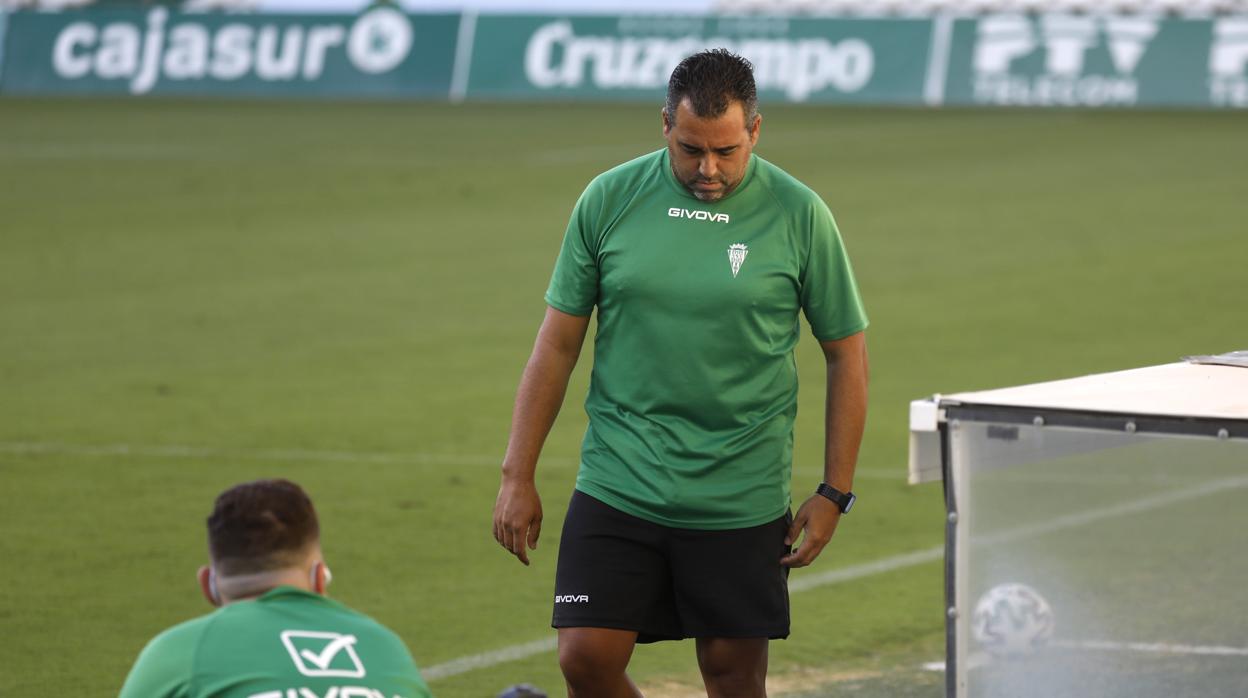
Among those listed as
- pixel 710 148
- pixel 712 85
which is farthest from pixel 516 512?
pixel 712 85

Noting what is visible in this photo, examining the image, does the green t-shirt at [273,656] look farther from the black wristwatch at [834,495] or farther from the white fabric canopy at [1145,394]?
the white fabric canopy at [1145,394]

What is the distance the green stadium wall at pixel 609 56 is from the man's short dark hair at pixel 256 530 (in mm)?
28905

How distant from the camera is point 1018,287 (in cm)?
1673

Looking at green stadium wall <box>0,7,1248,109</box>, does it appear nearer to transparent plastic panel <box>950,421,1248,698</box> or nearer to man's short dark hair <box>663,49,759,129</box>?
transparent plastic panel <box>950,421,1248,698</box>

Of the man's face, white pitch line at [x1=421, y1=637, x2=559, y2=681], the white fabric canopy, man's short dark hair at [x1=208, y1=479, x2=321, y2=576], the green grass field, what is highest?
the man's face

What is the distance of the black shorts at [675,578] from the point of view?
5285 mm

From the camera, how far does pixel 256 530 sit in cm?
371

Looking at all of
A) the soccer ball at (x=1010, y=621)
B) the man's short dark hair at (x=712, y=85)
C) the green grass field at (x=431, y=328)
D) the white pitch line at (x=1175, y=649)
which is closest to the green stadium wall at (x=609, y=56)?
the green grass field at (x=431, y=328)

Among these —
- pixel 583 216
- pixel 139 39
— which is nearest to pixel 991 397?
pixel 583 216

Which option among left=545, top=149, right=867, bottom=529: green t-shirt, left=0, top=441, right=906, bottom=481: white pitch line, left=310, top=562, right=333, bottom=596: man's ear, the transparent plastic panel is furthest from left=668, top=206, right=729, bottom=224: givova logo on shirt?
left=0, top=441, right=906, bottom=481: white pitch line

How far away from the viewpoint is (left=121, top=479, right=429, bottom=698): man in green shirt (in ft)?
11.9

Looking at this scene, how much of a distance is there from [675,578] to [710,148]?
1044 mm

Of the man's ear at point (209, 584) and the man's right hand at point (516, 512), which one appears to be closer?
the man's ear at point (209, 584)

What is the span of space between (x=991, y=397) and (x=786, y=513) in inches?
22.9
